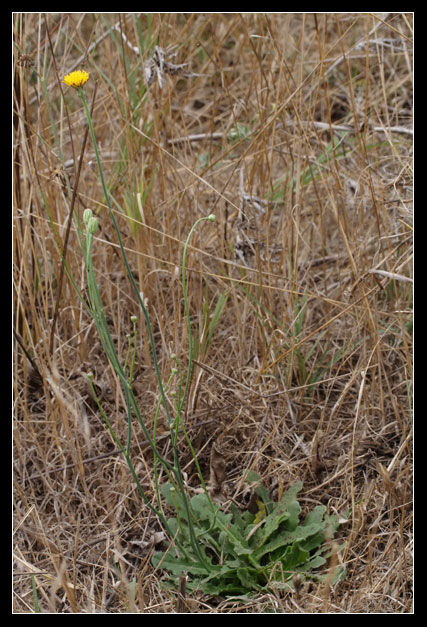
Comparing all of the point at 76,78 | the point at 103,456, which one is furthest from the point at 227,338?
the point at 76,78

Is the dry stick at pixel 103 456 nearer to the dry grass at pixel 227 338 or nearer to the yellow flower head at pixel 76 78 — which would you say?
the dry grass at pixel 227 338

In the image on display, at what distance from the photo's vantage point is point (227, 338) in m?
1.76

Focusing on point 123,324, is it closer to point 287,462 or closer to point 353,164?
point 287,462

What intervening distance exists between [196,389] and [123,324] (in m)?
0.39

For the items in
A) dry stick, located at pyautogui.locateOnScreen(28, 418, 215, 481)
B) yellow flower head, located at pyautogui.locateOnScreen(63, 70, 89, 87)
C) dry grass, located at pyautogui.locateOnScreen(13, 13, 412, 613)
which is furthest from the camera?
dry stick, located at pyautogui.locateOnScreen(28, 418, 215, 481)

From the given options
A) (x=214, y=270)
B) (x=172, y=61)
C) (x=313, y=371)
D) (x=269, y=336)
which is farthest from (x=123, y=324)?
(x=172, y=61)

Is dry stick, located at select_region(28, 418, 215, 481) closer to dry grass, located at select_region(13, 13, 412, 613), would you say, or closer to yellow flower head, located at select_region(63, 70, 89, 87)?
dry grass, located at select_region(13, 13, 412, 613)

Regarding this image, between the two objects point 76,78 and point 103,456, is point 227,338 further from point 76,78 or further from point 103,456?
point 76,78

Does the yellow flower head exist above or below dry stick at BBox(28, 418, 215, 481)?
above

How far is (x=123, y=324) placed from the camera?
1891 mm

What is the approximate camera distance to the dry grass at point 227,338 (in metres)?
1.44

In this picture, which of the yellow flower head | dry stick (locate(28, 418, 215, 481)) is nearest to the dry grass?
dry stick (locate(28, 418, 215, 481))

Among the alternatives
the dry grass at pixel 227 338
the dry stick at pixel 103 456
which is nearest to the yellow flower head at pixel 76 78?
the dry grass at pixel 227 338

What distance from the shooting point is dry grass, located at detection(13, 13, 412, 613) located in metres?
1.44
